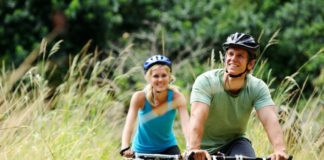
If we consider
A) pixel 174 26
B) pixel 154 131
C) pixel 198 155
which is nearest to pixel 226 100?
pixel 198 155

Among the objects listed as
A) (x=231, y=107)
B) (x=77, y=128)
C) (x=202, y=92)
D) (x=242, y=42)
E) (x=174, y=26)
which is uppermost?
(x=242, y=42)

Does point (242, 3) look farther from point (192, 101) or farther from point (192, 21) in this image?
point (192, 101)

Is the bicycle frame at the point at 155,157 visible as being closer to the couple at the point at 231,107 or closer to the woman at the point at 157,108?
the couple at the point at 231,107

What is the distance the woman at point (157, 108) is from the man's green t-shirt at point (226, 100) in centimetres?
69

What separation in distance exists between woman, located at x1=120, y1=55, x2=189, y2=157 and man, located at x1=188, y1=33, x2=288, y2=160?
642mm

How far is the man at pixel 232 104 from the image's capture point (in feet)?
16.6

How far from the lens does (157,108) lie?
6.13m

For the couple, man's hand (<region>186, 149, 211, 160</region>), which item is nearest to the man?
the couple

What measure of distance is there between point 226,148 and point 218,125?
0.63 ft

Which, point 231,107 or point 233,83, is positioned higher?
point 233,83

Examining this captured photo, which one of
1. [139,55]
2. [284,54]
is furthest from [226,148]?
[284,54]

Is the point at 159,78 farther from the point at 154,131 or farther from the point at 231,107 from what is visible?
the point at 231,107

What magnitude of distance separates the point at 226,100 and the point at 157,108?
1.01 metres

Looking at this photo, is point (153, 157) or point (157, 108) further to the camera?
point (157, 108)
